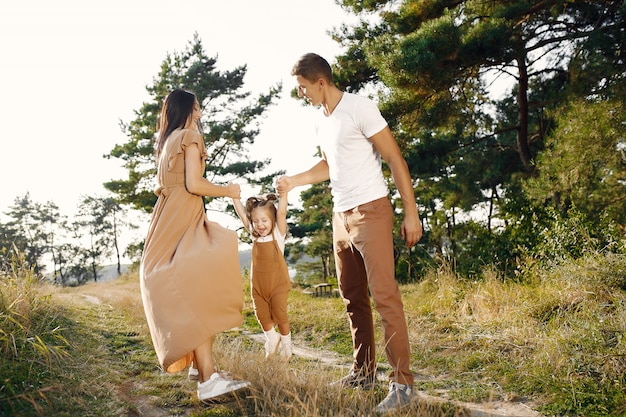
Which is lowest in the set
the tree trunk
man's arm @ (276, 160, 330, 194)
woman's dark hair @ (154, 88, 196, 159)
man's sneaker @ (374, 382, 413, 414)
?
man's sneaker @ (374, 382, 413, 414)

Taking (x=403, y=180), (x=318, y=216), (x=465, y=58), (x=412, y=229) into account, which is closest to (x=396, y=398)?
(x=412, y=229)

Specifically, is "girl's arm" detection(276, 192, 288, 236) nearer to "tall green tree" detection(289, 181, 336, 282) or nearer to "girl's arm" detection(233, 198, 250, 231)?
"girl's arm" detection(233, 198, 250, 231)

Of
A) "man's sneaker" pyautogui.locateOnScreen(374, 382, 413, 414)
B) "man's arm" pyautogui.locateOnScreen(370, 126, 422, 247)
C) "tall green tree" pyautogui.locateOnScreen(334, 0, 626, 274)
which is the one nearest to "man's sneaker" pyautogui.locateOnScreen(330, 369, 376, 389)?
"man's sneaker" pyautogui.locateOnScreen(374, 382, 413, 414)

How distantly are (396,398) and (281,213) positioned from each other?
5.46ft

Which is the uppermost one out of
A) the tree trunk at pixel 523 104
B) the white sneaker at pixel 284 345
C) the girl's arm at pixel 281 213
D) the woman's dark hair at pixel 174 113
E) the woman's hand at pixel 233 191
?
the tree trunk at pixel 523 104

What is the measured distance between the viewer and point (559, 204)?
8.24m

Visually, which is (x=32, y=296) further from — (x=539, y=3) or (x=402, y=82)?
(x=539, y=3)

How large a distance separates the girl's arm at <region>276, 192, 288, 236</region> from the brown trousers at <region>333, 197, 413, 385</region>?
1.74ft

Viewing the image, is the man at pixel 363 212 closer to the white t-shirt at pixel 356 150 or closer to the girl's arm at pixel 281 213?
the white t-shirt at pixel 356 150

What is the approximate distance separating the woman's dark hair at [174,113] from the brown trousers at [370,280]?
1213 mm

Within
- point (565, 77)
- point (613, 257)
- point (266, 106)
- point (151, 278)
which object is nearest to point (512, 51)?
point (565, 77)

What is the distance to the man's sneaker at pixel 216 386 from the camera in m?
2.93

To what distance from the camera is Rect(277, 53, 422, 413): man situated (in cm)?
304

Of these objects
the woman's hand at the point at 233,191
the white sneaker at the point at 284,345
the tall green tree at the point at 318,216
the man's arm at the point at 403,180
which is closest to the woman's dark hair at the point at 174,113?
the woman's hand at the point at 233,191
